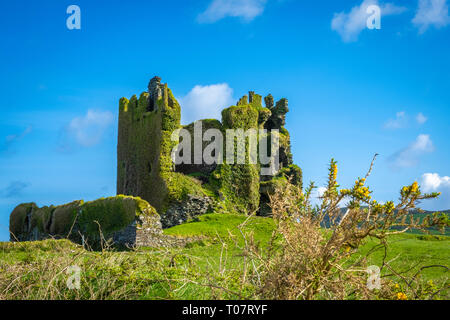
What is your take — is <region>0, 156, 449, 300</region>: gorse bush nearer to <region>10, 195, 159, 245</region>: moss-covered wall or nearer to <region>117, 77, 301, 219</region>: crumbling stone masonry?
<region>10, 195, 159, 245</region>: moss-covered wall

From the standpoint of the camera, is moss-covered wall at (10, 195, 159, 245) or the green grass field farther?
moss-covered wall at (10, 195, 159, 245)

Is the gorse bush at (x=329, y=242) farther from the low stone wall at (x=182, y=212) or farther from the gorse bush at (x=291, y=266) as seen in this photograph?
the low stone wall at (x=182, y=212)

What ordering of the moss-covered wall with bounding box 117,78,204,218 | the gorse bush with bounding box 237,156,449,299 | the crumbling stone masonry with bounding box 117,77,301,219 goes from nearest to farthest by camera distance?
the gorse bush with bounding box 237,156,449,299 → the crumbling stone masonry with bounding box 117,77,301,219 → the moss-covered wall with bounding box 117,78,204,218

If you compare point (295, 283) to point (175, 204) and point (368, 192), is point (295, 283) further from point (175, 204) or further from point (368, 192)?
point (175, 204)

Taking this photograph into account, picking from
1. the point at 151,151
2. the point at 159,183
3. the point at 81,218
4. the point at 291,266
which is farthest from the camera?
the point at 151,151

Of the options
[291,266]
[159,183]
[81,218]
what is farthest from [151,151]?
[291,266]

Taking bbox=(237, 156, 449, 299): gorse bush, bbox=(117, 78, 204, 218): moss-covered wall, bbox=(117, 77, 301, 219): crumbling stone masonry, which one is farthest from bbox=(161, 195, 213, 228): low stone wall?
bbox=(237, 156, 449, 299): gorse bush

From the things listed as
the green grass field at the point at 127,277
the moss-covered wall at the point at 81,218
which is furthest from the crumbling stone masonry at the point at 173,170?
the green grass field at the point at 127,277

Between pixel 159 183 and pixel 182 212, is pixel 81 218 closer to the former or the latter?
pixel 159 183

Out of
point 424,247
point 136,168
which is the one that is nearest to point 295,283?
point 424,247

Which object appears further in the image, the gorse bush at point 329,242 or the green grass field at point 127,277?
the green grass field at point 127,277

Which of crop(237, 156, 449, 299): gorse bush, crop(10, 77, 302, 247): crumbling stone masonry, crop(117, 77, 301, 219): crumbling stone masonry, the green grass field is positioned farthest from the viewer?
crop(117, 77, 301, 219): crumbling stone masonry

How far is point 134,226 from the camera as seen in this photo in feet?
63.3

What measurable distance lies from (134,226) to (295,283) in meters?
17.1
